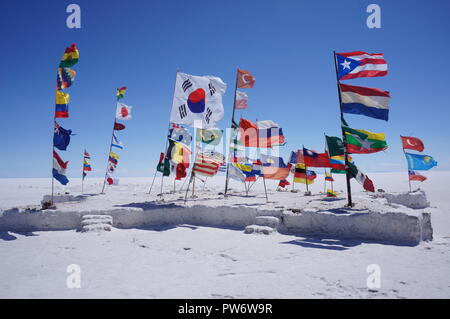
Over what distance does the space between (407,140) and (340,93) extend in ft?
40.4

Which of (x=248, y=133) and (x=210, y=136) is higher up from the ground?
(x=210, y=136)

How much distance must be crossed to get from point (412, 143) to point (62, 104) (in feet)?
73.1

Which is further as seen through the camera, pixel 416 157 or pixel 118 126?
pixel 416 157

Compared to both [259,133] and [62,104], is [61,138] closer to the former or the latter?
[62,104]

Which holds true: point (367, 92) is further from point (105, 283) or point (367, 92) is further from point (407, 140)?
point (407, 140)

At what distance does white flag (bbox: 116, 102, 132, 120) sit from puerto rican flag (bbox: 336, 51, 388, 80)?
13.7 m

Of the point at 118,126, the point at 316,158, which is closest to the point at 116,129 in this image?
the point at 118,126

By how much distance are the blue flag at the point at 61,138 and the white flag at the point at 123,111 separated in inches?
256

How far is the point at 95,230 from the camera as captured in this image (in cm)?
1007

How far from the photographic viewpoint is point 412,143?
18.8 meters

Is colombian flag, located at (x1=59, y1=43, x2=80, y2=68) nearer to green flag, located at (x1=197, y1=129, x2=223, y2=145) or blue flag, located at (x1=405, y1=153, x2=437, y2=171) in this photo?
green flag, located at (x1=197, y1=129, x2=223, y2=145)
